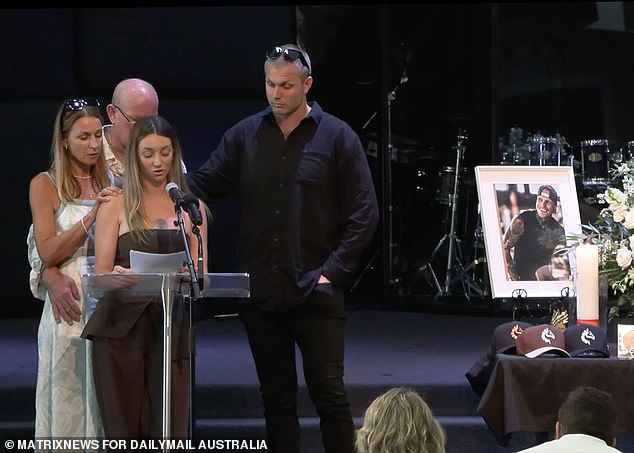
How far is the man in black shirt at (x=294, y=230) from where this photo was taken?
4348 mm

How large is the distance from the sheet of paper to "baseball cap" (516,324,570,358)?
1.17 meters

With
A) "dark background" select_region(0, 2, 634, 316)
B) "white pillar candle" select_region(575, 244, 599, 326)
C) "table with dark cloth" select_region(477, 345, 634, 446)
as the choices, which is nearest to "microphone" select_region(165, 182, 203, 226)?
"table with dark cloth" select_region(477, 345, 634, 446)

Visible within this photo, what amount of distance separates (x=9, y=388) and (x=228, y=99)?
2446 millimetres

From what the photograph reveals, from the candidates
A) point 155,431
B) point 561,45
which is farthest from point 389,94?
point 155,431

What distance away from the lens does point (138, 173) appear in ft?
13.3

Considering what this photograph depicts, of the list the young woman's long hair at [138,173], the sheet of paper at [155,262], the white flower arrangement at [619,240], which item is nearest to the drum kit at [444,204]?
the white flower arrangement at [619,240]

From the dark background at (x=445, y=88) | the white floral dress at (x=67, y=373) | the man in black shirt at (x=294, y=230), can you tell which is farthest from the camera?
the dark background at (x=445, y=88)

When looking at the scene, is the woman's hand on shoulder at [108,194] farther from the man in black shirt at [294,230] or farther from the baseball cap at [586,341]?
the baseball cap at [586,341]

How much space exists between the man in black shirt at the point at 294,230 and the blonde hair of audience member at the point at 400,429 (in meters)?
1.38

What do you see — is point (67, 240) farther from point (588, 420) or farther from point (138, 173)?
point (588, 420)

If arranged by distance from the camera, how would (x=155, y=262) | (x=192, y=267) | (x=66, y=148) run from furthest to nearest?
1. (x=66, y=148)
2. (x=155, y=262)
3. (x=192, y=267)

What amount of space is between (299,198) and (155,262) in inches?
33.5

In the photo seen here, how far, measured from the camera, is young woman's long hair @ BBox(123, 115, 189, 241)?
3.97 metres

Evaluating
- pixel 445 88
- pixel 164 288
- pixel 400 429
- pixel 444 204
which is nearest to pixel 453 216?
pixel 444 204
